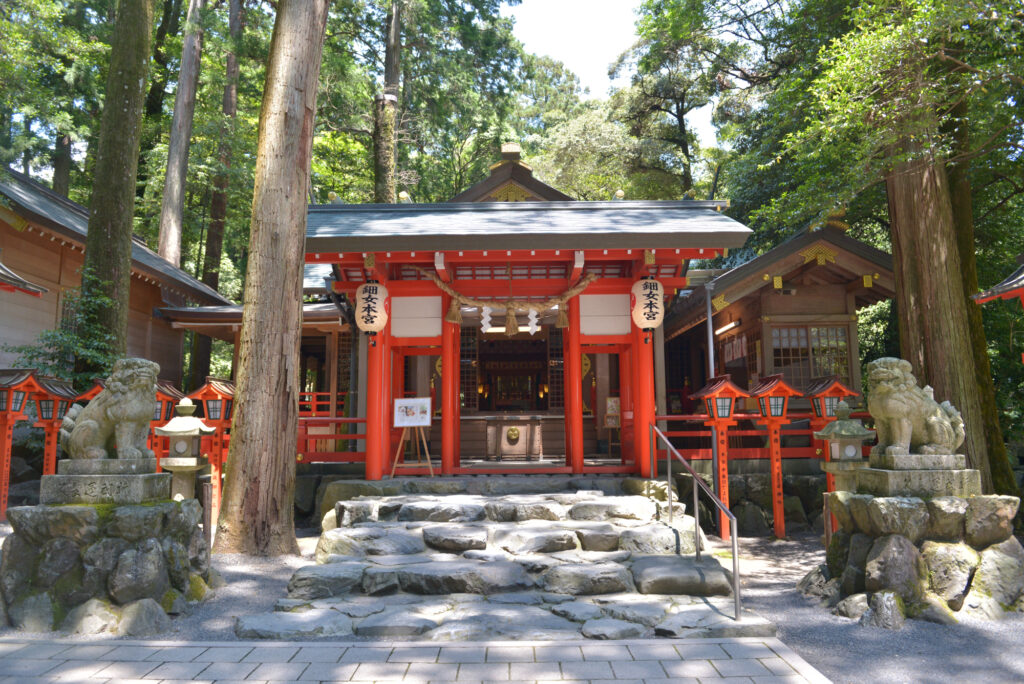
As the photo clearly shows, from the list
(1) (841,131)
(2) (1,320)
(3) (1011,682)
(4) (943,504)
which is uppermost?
(1) (841,131)

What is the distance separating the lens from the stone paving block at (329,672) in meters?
3.65

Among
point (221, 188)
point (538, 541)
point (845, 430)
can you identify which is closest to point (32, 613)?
point (538, 541)

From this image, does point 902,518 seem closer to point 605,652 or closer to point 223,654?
point 605,652

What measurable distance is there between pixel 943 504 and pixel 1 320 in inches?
531

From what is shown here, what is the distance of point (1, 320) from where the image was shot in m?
10.7

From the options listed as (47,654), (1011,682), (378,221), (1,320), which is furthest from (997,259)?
(1,320)

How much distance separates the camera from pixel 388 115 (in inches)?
640

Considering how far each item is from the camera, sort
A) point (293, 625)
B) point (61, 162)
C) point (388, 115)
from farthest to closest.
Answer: point (61, 162) → point (388, 115) → point (293, 625)

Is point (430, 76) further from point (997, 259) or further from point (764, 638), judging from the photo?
point (764, 638)

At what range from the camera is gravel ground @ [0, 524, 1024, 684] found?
3.92 meters

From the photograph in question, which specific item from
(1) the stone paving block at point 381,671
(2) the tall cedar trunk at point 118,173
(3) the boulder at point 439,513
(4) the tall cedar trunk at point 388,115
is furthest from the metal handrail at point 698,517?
(4) the tall cedar trunk at point 388,115

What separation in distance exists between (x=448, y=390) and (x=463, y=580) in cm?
398

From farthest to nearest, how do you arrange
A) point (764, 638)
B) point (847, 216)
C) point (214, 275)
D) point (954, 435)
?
point (214, 275) < point (847, 216) < point (954, 435) < point (764, 638)

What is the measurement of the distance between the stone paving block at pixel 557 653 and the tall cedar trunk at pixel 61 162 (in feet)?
70.0
